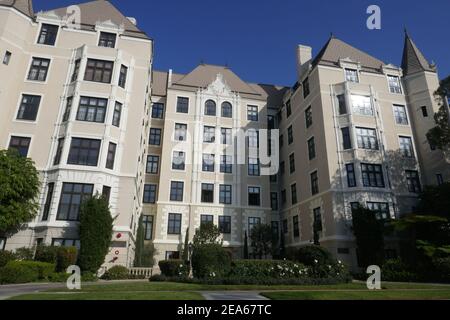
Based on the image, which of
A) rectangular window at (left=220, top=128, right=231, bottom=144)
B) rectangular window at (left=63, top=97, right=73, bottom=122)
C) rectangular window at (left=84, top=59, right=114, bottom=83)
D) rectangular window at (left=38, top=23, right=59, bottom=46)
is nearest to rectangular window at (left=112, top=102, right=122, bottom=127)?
rectangular window at (left=84, top=59, right=114, bottom=83)

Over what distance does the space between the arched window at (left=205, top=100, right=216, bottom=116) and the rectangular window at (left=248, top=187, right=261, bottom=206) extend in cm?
1081

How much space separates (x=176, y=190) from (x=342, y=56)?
24.4 meters

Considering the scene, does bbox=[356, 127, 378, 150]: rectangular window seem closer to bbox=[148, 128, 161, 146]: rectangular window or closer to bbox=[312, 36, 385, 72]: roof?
bbox=[312, 36, 385, 72]: roof

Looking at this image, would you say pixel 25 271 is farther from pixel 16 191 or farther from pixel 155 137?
pixel 155 137

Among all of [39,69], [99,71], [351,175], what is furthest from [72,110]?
[351,175]

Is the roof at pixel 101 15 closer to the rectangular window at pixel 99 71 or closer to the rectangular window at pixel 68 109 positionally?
the rectangular window at pixel 99 71

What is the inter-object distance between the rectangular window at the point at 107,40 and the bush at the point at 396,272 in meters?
30.4

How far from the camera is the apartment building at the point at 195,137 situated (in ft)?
82.3

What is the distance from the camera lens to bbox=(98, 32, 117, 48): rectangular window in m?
29.7

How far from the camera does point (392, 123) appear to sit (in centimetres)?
3212

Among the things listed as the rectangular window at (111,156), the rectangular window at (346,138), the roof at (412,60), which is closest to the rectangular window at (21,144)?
the rectangular window at (111,156)

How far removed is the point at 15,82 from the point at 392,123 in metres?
36.3

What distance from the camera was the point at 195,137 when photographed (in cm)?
3747
